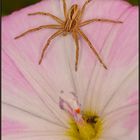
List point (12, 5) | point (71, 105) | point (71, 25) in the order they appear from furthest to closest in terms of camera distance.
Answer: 1. point (12, 5)
2. point (71, 25)
3. point (71, 105)

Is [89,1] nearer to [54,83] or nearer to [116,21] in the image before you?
[116,21]

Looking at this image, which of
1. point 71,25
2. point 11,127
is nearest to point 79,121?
point 11,127

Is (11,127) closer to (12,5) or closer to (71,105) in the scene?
(71,105)

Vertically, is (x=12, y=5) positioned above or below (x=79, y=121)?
above

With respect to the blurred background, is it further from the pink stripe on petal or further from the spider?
the pink stripe on petal

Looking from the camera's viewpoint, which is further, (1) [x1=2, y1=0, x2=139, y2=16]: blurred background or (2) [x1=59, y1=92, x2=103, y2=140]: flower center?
(1) [x1=2, y1=0, x2=139, y2=16]: blurred background

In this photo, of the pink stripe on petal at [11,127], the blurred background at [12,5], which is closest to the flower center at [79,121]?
the pink stripe on petal at [11,127]

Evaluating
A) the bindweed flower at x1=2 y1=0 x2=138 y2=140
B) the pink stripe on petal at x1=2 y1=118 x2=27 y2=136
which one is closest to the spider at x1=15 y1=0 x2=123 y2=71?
the bindweed flower at x1=2 y1=0 x2=138 y2=140

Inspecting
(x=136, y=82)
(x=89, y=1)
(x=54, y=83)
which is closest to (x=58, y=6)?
(x=89, y=1)
